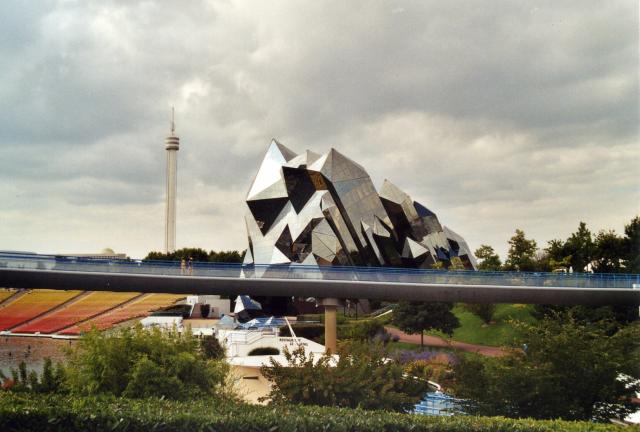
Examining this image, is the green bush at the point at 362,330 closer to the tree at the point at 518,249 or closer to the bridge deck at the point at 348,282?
the bridge deck at the point at 348,282

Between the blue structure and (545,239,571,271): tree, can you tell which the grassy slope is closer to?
(545,239,571,271): tree

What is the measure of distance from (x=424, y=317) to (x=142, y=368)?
3310 cm

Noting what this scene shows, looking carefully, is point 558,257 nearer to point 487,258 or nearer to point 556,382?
point 487,258

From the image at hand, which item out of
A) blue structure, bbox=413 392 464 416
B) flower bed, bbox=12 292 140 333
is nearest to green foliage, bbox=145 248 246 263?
flower bed, bbox=12 292 140 333

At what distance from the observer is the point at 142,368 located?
1639cm

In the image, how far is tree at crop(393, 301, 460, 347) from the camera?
4684 cm

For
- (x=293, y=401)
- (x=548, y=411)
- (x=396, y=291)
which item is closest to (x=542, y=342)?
(x=548, y=411)

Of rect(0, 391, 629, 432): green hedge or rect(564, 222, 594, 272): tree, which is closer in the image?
rect(0, 391, 629, 432): green hedge

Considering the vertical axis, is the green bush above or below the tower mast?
below

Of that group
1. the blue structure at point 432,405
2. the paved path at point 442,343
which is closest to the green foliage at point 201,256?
the paved path at point 442,343

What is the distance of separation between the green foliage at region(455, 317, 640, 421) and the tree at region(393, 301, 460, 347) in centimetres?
2803

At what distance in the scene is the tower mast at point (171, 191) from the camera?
132625mm

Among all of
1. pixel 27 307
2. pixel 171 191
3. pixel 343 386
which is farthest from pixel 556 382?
pixel 171 191

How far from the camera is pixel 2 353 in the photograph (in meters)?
43.9
